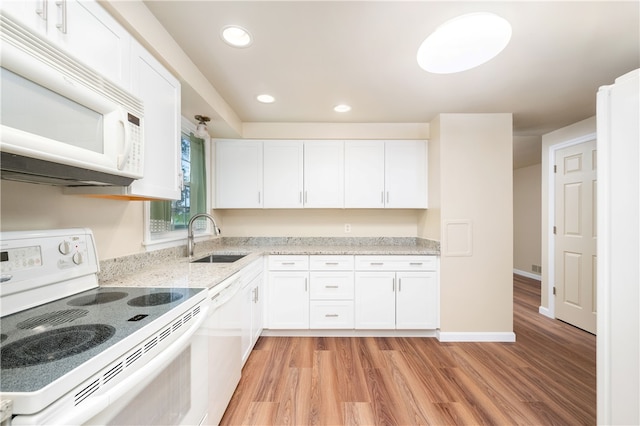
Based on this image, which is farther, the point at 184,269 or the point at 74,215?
the point at 184,269

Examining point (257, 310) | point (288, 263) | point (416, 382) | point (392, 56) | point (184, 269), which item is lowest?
A: point (416, 382)

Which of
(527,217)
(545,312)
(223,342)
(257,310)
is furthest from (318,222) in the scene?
(527,217)

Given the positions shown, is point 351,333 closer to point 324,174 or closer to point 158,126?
point 324,174

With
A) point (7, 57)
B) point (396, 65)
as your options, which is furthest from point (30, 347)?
point (396, 65)

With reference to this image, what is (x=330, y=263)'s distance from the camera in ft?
8.38

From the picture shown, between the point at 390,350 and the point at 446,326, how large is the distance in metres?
0.65

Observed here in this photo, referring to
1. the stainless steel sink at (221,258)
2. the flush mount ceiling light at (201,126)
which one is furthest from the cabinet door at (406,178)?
the flush mount ceiling light at (201,126)

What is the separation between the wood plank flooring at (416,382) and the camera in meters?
1.55

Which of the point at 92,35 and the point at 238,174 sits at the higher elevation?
the point at 92,35

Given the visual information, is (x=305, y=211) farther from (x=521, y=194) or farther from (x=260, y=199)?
(x=521, y=194)

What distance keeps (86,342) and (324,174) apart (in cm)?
238

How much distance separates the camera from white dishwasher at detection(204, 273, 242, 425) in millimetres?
1322

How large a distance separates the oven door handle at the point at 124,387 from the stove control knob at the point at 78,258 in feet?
2.15

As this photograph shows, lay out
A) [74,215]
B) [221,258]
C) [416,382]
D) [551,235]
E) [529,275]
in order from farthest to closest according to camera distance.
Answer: [529,275]
[551,235]
[221,258]
[416,382]
[74,215]
